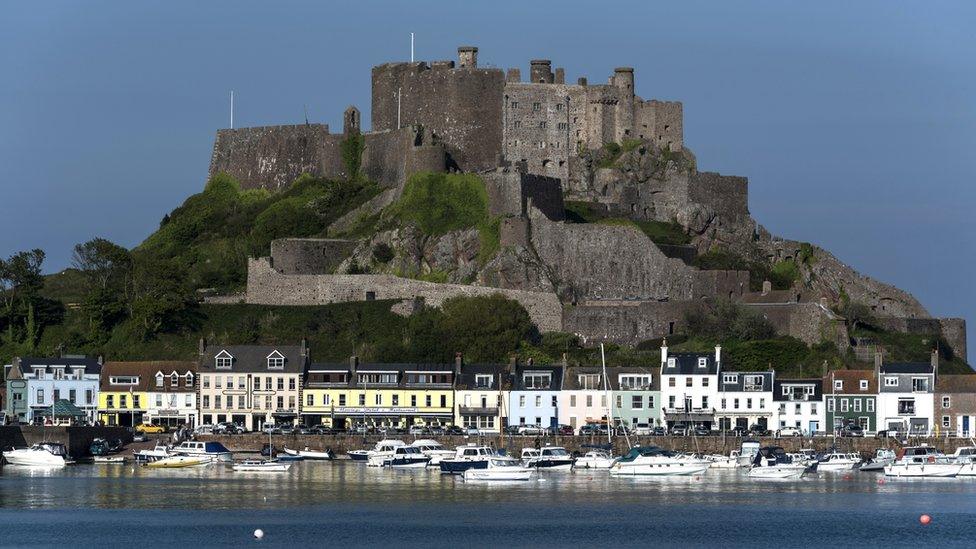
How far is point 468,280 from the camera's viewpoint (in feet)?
326

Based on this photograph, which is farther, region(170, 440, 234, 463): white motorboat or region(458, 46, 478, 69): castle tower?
region(458, 46, 478, 69): castle tower

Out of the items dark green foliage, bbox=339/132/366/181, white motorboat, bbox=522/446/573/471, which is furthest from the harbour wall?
dark green foliage, bbox=339/132/366/181

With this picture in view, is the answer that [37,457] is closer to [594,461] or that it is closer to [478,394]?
[478,394]

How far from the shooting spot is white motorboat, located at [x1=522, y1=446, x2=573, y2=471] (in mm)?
84062

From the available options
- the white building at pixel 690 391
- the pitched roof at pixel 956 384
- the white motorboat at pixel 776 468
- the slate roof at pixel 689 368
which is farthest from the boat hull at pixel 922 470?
the slate roof at pixel 689 368

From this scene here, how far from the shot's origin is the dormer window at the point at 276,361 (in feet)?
309

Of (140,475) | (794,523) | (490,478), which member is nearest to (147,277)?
(140,475)

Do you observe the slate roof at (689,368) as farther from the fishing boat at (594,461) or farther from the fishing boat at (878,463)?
the fishing boat at (878,463)

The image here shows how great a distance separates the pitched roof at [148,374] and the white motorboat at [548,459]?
16.6 m

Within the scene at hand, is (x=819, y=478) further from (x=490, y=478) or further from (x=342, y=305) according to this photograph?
(x=342, y=305)

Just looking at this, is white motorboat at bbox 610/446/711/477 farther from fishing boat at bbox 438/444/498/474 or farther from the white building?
the white building

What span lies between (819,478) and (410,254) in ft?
83.2

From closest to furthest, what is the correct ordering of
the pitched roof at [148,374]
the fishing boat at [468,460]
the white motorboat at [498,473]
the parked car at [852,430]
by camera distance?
the white motorboat at [498,473]
the fishing boat at [468,460]
the parked car at [852,430]
the pitched roof at [148,374]

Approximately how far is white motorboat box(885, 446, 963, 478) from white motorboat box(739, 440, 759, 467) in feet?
16.9
